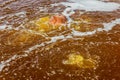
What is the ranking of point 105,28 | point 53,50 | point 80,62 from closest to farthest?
point 80,62
point 53,50
point 105,28

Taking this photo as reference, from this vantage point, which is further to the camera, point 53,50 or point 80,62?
point 53,50

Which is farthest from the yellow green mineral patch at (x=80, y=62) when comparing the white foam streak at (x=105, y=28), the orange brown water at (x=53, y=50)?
the white foam streak at (x=105, y=28)

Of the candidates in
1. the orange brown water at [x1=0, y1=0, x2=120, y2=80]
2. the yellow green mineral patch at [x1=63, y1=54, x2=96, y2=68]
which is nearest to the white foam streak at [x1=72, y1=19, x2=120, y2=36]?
the orange brown water at [x1=0, y1=0, x2=120, y2=80]

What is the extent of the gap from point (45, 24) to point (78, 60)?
161cm

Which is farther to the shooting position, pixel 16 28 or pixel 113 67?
pixel 16 28

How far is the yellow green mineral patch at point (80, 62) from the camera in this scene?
4.43 metres

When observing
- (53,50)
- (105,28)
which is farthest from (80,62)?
(105,28)

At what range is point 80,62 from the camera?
4.50m

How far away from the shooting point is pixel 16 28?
584 cm

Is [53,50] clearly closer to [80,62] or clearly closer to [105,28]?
[80,62]

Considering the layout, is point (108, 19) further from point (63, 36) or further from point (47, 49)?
point (47, 49)

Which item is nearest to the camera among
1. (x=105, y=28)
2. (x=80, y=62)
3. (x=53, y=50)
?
(x=80, y=62)

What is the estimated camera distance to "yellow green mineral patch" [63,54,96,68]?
14.5 ft

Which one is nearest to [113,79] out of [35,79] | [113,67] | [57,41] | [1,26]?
[113,67]
